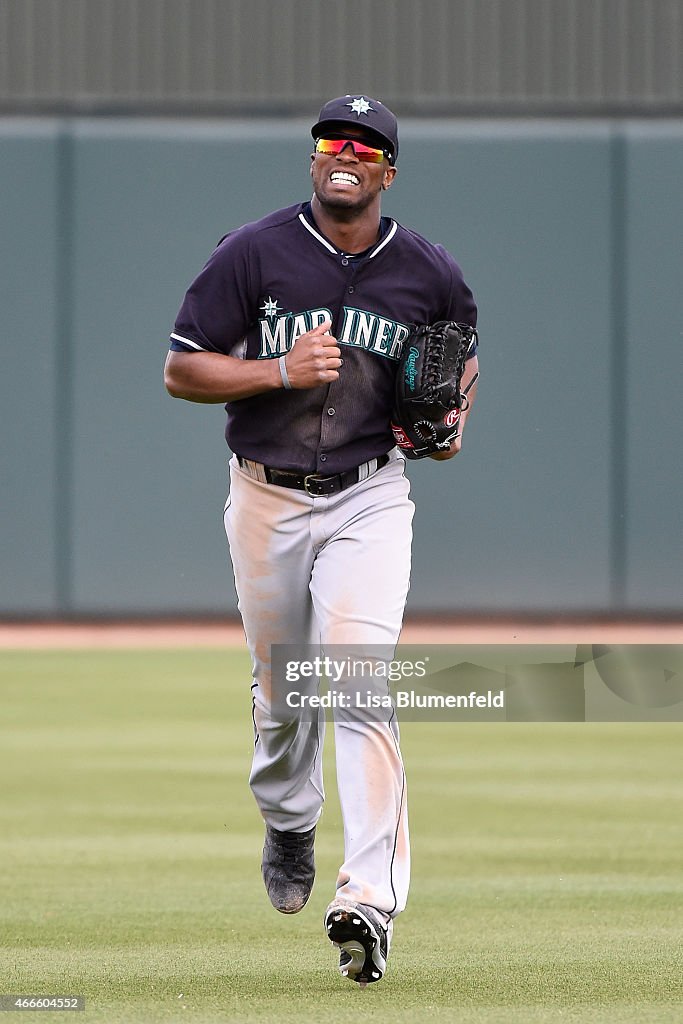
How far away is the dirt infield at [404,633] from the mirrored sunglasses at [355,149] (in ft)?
32.5

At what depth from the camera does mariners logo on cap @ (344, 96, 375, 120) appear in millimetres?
4930

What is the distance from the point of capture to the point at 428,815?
7273mm

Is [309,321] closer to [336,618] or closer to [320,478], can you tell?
[320,478]

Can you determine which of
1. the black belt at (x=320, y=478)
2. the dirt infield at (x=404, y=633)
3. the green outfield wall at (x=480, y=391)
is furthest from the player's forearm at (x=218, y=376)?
the green outfield wall at (x=480, y=391)

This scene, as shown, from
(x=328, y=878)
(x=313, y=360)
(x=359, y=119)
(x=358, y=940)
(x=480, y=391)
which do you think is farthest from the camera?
(x=480, y=391)

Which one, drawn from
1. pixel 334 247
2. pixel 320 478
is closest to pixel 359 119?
pixel 334 247

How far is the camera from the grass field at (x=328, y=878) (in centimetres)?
441

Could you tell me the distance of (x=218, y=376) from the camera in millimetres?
4922

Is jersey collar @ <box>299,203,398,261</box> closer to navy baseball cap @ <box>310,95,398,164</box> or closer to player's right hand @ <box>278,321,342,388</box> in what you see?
navy baseball cap @ <box>310,95,398,164</box>

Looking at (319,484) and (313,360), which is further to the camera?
(319,484)

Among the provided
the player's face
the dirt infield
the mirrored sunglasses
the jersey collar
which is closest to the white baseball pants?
the jersey collar

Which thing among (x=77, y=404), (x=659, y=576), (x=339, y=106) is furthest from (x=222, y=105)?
(x=339, y=106)

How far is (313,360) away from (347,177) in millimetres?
520

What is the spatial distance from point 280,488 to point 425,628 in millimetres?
11256
